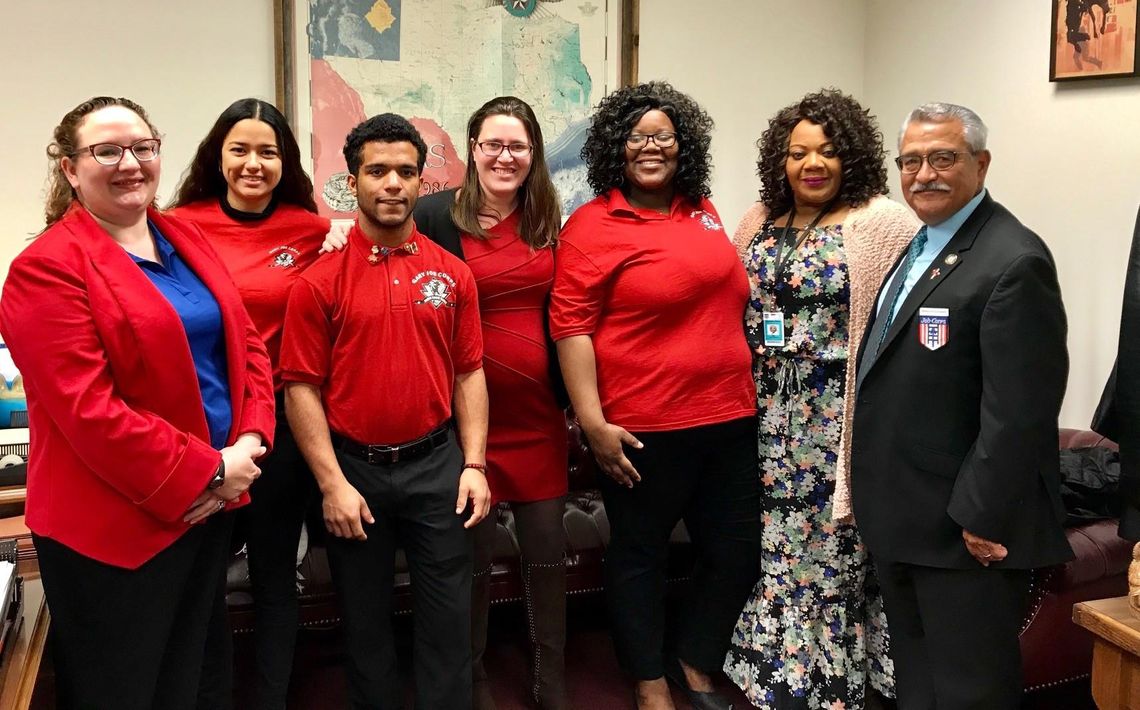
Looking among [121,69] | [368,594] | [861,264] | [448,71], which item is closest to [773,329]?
[861,264]

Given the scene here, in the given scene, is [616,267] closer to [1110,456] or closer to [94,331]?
[94,331]

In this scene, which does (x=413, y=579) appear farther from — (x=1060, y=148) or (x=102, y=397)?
(x=1060, y=148)

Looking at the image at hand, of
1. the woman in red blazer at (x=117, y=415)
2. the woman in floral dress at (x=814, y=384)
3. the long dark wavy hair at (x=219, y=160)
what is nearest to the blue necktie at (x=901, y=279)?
the woman in floral dress at (x=814, y=384)

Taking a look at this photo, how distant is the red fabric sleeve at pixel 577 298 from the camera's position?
2256 mm

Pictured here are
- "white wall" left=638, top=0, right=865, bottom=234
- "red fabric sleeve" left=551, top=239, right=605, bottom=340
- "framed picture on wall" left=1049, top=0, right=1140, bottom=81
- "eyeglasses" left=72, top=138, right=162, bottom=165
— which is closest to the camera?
"eyeglasses" left=72, top=138, right=162, bottom=165

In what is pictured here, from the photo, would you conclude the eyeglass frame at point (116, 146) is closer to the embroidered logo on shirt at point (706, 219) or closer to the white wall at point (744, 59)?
the embroidered logo on shirt at point (706, 219)

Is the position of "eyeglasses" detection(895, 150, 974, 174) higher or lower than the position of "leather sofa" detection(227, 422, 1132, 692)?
higher

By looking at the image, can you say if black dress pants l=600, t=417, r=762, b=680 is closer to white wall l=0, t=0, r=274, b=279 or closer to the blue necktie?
the blue necktie

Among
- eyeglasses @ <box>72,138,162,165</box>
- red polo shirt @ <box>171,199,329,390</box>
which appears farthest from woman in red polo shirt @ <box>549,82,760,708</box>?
eyeglasses @ <box>72,138,162,165</box>

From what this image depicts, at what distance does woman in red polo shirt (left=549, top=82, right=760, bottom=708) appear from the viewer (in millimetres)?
2275

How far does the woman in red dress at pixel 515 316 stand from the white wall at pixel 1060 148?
197cm

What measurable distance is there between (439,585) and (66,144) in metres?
1.22

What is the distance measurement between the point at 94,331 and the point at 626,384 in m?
1.26

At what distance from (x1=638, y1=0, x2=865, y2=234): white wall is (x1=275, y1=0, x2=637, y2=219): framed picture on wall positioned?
0.20 metres
